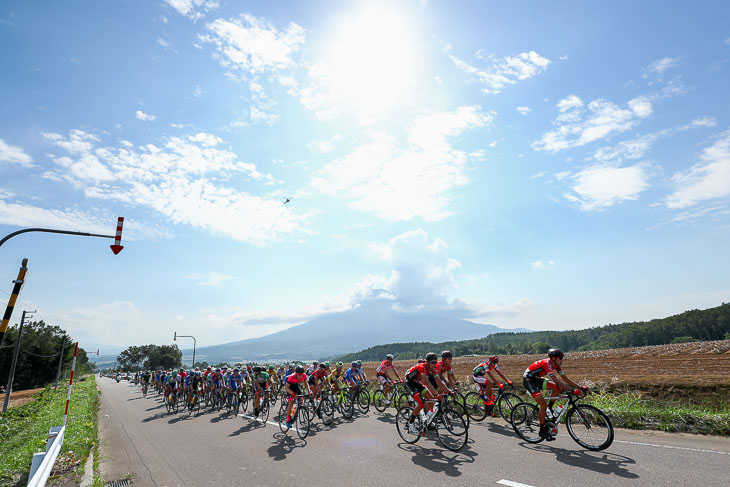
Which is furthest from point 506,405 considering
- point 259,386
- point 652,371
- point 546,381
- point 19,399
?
point 19,399

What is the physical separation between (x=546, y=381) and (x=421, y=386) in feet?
8.65

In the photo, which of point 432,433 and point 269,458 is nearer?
point 269,458

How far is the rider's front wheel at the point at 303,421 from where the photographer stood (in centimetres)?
995

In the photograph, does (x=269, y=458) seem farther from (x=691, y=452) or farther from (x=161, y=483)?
(x=691, y=452)

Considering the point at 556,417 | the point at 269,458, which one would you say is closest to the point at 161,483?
the point at 269,458

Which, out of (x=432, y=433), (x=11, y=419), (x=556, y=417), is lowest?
(x=11, y=419)

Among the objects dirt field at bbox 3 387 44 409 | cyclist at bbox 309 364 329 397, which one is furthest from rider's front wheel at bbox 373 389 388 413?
dirt field at bbox 3 387 44 409

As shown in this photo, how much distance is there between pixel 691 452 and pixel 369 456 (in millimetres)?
5873

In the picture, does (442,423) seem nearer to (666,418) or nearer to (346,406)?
(346,406)

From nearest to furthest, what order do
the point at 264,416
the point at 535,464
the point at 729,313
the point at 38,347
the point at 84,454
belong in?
the point at 535,464
the point at 84,454
the point at 264,416
the point at 38,347
the point at 729,313

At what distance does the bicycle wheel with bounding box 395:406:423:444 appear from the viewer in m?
8.36

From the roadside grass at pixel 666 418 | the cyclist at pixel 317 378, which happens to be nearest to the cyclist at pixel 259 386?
the cyclist at pixel 317 378

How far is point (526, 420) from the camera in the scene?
844cm

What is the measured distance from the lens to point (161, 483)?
22.3ft
